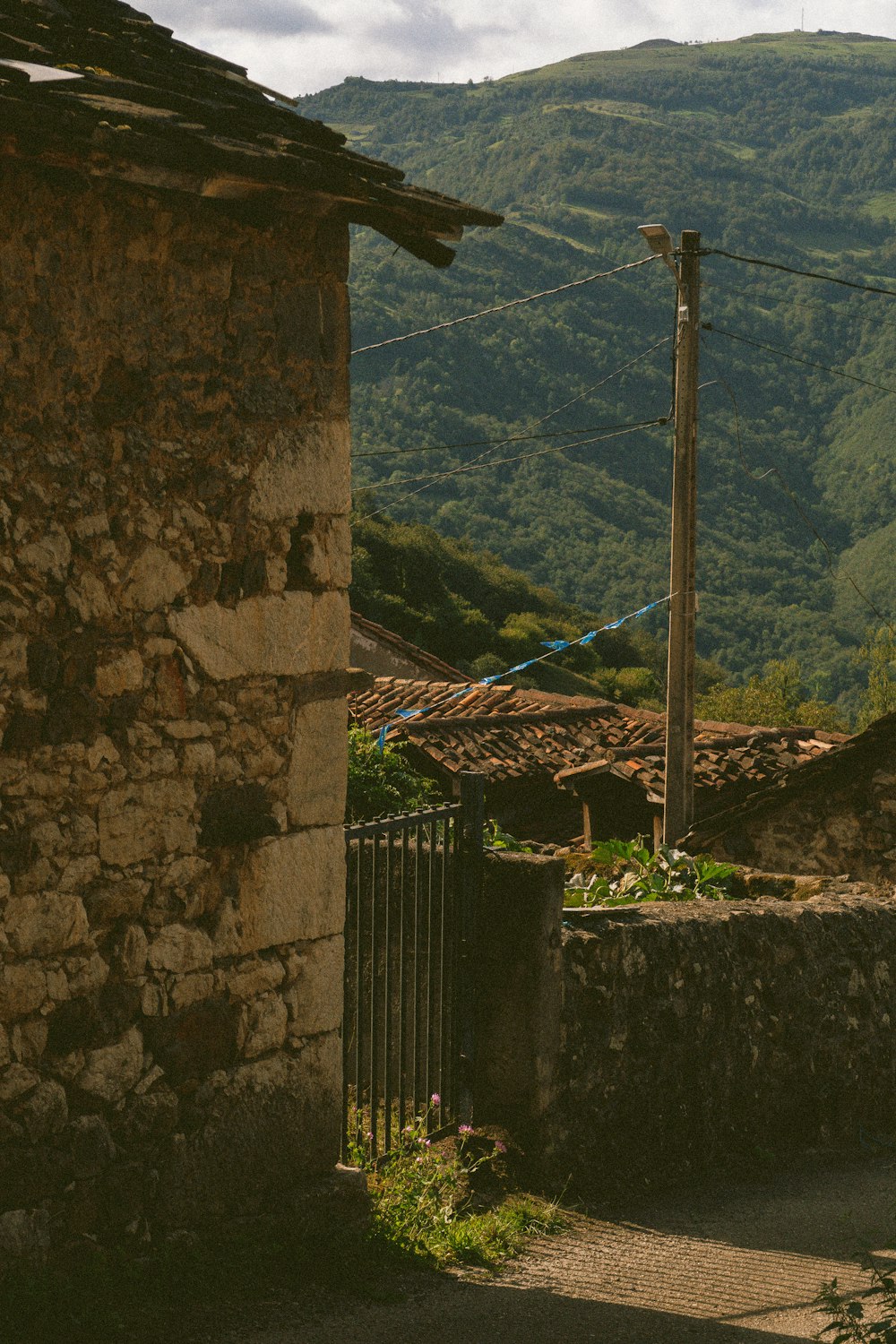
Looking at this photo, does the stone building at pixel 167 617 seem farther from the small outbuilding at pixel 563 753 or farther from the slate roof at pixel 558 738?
the slate roof at pixel 558 738

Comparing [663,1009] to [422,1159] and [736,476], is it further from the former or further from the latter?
[736,476]

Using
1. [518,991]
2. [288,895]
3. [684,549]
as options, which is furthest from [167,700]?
[684,549]

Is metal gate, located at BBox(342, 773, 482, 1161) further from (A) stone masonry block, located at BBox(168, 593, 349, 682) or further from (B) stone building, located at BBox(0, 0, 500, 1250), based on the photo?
(A) stone masonry block, located at BBox(168, 593, 349, 682)

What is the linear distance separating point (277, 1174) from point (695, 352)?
8.31 meters

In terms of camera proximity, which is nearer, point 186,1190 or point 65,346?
point 65,346

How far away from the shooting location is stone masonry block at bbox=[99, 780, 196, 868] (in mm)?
3846

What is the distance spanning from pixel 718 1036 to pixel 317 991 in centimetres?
254

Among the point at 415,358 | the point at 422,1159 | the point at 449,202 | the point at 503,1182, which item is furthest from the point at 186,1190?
the point at 415,358

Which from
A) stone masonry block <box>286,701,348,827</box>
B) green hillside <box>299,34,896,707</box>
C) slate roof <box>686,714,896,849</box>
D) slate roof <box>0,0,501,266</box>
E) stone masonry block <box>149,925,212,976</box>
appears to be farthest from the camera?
green hillside <box>299,34,896,707</box>

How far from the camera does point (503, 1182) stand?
5457 millimetres

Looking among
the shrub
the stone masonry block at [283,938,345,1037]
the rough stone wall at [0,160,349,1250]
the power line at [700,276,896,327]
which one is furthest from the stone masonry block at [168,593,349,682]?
the power line at [700,276,896,327]

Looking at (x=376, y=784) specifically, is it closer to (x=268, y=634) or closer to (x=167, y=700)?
(x=268, y=634)

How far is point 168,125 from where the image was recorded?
3.62 m

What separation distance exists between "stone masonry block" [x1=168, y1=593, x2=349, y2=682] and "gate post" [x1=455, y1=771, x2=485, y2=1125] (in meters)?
1.16
